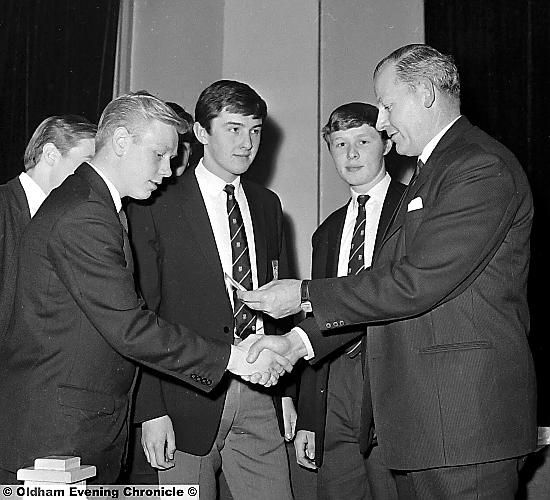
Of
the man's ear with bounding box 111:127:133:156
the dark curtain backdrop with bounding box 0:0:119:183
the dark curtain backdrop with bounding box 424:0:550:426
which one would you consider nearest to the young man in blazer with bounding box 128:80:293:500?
the man's ear with bounding box 111:127:133:156

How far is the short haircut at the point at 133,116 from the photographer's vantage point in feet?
7.61

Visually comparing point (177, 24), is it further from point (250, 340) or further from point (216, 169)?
point (250, 340)

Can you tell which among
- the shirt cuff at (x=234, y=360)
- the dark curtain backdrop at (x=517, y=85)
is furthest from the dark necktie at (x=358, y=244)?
the dark curtain backdrop at (x=517, y=85)

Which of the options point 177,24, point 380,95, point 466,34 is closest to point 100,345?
point 380,95

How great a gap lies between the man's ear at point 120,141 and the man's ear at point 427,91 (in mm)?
837

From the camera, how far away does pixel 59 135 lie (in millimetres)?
2844

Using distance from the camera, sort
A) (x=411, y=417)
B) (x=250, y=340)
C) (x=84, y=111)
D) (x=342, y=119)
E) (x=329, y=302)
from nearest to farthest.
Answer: (x=411, y=417)
(x=329, y=302)
(x=250, y=340)
(x=342, y=119)
(x=84, y=111)

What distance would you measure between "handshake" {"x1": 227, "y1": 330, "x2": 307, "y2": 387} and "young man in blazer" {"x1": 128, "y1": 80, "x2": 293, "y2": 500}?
0.22ft

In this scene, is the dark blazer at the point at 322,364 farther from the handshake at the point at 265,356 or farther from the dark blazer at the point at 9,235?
the dark blazer at the point at 9,235

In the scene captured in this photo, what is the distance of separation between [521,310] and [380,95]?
2.45ft

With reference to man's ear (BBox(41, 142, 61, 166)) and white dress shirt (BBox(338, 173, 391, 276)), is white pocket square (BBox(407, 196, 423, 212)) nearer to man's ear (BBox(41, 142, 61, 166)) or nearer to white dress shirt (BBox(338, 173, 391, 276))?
white dress shirt (BBox(338, 173, 391, 276))

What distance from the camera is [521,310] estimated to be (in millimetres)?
2092

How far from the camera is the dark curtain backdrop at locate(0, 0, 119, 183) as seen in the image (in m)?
3.89

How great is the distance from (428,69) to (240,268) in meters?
0.88
